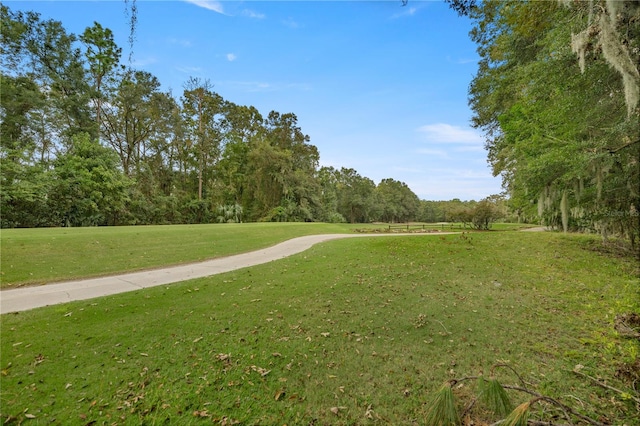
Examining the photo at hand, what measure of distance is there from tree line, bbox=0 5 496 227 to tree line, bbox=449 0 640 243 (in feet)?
37.4

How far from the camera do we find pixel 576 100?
569 cm

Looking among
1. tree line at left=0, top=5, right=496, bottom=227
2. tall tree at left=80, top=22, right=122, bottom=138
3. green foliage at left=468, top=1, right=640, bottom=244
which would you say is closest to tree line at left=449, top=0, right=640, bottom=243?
green foliage at left=468, top=1, right=640, bottom=244

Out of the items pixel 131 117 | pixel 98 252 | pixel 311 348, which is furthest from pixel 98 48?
pixel 311 348

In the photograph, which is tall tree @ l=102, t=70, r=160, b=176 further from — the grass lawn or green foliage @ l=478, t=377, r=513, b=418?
green foliage @ l=478, t=377, r=513, b=418

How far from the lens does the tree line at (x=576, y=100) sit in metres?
3.67

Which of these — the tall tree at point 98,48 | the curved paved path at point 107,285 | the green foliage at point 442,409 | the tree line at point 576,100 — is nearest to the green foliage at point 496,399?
the green foliage at point 442,409

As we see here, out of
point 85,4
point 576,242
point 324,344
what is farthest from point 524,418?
point 576,242

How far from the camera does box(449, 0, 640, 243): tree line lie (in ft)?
12.0

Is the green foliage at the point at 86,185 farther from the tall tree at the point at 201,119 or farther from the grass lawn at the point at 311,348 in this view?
the grass lawn at the point at 311,348

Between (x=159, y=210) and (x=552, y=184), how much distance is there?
29.3m

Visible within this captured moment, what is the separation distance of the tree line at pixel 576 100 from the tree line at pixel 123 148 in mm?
11401

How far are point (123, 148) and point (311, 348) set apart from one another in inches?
1319

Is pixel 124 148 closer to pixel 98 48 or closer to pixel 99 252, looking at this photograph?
pixel 98 48

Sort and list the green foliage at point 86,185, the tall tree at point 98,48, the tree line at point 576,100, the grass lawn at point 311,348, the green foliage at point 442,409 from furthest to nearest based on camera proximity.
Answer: the tall tree at point 98,48 → the green foliage at point 86,185 → the tree line at point 576,100 → the grass lawn at point 311,348 → the green foliage at point 442,409
